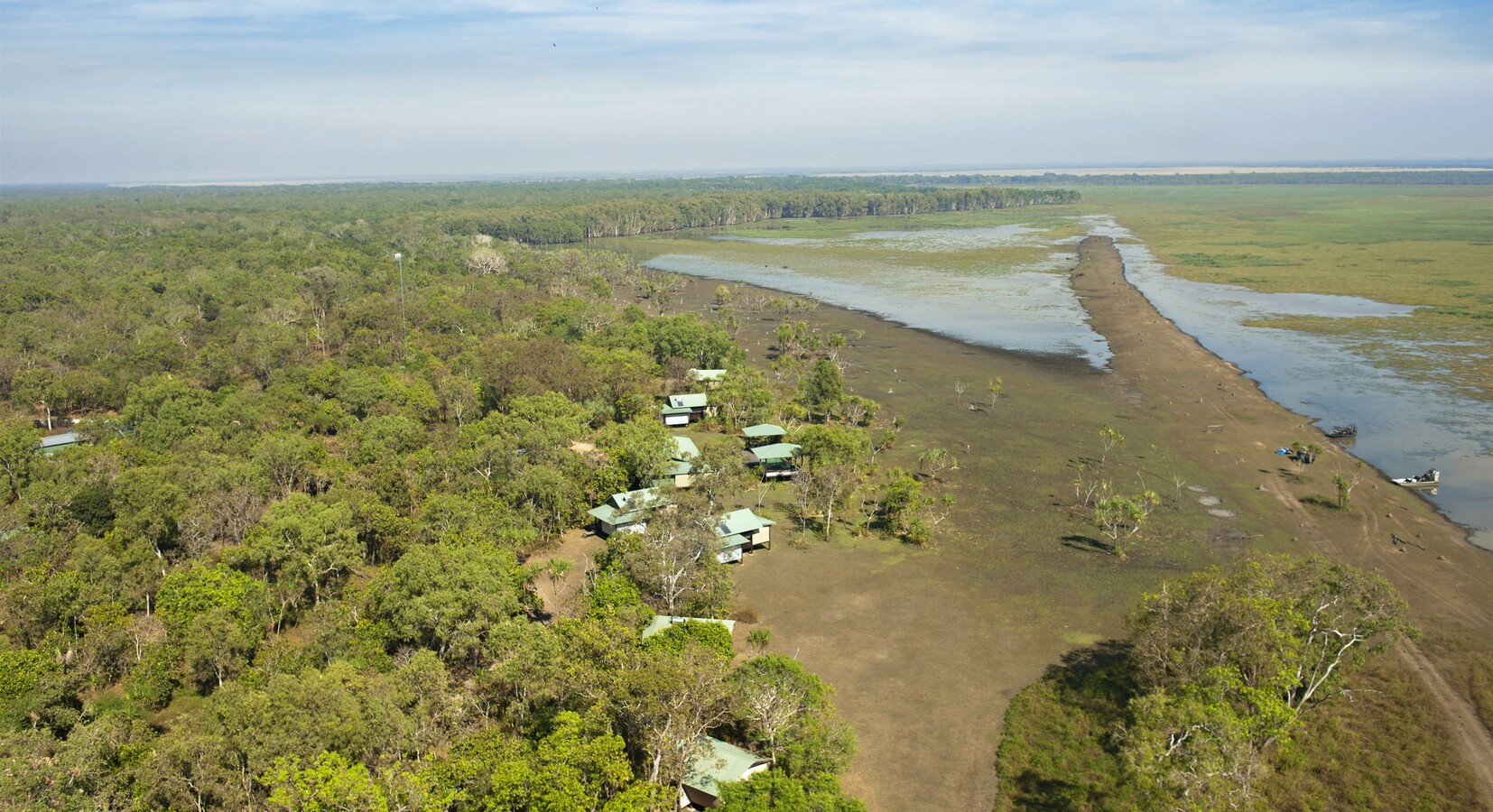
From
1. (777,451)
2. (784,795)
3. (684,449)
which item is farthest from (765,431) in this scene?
(784,795)

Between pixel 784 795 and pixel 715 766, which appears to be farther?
pixel 715 766

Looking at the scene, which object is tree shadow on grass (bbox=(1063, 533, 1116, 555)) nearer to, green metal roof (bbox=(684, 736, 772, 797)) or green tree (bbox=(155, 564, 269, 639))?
green metal roof (bbox=(684, 736, 772, 797))

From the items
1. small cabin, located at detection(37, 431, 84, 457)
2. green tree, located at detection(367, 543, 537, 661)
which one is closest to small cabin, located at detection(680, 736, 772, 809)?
green tree, located at detection(367, 543, 537, 661)

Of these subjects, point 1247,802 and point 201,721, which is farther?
point 201,721

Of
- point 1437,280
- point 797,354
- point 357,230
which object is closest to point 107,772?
point 797,354

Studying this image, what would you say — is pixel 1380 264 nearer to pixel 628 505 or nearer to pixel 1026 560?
pixel 1026 560

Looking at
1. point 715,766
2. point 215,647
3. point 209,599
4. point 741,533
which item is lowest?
point 715,766

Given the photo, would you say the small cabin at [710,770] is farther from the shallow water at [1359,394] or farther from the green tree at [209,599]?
the shallow water at [1359,394]

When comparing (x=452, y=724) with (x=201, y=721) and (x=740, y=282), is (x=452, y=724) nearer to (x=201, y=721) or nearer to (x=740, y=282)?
(x=201, y=721)
